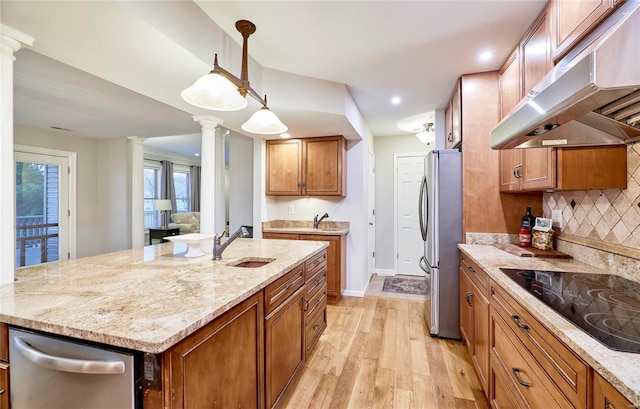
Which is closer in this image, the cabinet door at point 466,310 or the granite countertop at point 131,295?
the granite countertop at point 131,295

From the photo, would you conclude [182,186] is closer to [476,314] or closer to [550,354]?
[476,314]

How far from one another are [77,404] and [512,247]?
2.66m

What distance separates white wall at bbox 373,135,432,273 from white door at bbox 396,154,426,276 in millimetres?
109

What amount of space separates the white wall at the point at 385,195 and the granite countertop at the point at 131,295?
3354 mm

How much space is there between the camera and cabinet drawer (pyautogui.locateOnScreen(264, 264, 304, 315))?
1496 millimetres

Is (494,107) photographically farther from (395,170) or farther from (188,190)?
(188,190)

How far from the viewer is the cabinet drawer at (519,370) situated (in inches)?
40.4

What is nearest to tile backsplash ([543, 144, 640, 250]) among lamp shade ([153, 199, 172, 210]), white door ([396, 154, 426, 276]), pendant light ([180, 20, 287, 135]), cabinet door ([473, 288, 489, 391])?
cabinet door ([473, 288, 489, 391])

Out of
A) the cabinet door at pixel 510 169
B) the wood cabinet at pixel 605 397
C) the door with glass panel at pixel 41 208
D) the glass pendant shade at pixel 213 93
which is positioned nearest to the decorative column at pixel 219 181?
the door with glass panel at pixel 41 208

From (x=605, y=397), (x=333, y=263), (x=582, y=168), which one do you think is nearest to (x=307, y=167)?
(x=333, y=263)

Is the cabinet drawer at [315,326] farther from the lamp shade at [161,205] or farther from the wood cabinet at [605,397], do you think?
the lamp shade at [161,205]

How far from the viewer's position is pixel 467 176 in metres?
2.57

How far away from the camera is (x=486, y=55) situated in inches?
91.0

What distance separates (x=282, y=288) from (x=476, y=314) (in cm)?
140
